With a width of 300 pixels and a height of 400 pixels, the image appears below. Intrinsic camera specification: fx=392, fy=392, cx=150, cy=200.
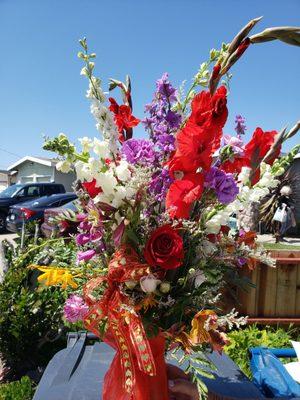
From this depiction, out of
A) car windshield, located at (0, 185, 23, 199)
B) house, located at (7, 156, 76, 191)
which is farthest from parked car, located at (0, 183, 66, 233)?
house, located at (7, 156, 76, 191)

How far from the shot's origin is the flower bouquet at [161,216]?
4.02 ft

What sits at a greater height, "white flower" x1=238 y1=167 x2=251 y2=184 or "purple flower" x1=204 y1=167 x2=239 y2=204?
"white flower" x1=238 y1=167 x2=251 y2=184

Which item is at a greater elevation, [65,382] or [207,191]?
[207,191]

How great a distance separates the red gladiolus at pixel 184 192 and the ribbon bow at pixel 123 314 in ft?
0.77

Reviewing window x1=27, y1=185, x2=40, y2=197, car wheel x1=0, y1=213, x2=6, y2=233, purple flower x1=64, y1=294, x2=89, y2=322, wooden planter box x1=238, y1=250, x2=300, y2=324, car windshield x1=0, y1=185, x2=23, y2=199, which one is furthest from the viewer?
window x1=27, y1=185, x2=40, y2=197

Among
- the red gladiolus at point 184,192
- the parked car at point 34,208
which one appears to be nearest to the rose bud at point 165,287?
the red gladiolus at point 184,192

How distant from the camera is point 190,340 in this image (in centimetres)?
129

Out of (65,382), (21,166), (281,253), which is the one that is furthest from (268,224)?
(21,166)

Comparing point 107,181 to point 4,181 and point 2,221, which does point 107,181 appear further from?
point 4,181

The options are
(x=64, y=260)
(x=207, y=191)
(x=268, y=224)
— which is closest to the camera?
(x=207, y=191)

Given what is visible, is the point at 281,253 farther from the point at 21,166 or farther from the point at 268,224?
the point at 21,166

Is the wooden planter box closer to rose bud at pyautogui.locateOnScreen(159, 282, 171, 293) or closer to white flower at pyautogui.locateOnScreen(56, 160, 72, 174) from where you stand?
rose bud at pyautogui.locateOnScreen(159, 282, 171, 293)

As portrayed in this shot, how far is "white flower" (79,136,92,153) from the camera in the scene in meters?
1.34

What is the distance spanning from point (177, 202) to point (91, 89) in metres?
0.51
